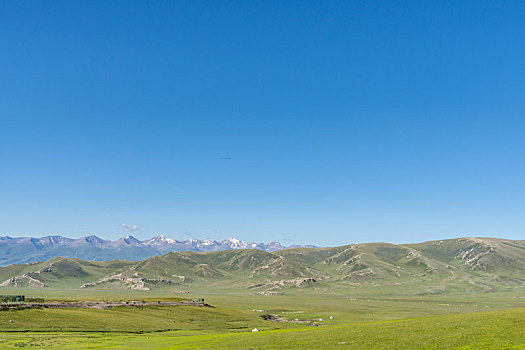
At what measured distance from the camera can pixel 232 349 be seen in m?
63.4

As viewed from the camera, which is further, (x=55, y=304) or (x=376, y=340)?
(x=55, y=304)

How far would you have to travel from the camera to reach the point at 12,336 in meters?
82.6

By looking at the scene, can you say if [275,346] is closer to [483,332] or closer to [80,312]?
[483,332]

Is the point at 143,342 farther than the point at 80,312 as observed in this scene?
No

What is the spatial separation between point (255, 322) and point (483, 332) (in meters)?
97.6

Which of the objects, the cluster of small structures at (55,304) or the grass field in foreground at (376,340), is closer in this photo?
the grass field in foreground at (376,340)

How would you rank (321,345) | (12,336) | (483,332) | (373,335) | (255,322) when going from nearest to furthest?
1. (483,332)
2. (321,345)
3. (373,335)
4. (12,336)
5. (255,322)

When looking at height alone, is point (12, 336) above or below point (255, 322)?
above

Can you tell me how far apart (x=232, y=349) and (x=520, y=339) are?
1552 inches

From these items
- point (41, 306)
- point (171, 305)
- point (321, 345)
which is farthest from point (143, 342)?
point (171, 305)

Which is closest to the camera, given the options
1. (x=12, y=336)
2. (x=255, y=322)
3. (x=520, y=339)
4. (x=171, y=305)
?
(x=520, y=339)

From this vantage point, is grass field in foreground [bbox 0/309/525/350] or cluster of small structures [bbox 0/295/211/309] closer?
grass field in foreground [bbox 0/309/525/350]

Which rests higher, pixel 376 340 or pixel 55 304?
pixel 376 340

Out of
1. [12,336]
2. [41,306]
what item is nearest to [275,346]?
[12,336]
